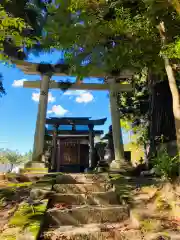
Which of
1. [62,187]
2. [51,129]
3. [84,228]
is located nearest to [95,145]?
[51,129]

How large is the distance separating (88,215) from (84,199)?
70cm

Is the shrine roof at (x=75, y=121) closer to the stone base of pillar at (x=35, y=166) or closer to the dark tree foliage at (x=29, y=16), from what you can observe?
the dark tree foliage at (x=29, y=16)

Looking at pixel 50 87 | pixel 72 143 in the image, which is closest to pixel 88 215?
pixel 50 87

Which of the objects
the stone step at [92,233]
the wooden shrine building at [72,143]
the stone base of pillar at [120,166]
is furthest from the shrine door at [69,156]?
the stone step at [92,233]

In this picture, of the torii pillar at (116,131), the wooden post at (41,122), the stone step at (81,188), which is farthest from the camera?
the wooden post at (41,122)

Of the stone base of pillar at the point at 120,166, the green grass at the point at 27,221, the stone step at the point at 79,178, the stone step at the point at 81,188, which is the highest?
the stone base of pillar at the point at 120,166

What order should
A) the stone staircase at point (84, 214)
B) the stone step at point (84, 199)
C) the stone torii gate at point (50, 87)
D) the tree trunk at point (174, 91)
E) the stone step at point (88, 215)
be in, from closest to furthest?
Result: the stone staircase at point (84, 214), the stone step at point (88, 215), the tree trunk at point (174, 91), the stone step at point (84, 199), the stone torii gate at point (50, 87)

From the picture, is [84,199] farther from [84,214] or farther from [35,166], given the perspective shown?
[35,166]

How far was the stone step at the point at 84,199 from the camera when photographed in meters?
4.60

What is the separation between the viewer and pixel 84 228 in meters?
3.53

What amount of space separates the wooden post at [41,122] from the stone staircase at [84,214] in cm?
493

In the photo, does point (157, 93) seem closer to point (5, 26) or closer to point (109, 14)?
point (109, 14)

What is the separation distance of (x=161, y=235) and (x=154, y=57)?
368 centimetres

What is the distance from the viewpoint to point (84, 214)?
394cm
